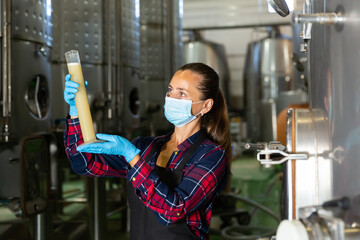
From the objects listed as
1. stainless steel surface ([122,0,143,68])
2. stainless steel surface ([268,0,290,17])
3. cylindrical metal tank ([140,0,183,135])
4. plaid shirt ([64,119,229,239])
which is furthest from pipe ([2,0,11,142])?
cylindrical metal tank ([140,0,183,135])

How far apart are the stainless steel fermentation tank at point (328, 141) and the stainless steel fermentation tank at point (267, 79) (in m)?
5.27

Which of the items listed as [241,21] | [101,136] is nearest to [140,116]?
[101,136]

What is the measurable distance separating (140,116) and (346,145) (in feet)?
8.39

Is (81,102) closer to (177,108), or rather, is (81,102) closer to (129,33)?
(177,108)

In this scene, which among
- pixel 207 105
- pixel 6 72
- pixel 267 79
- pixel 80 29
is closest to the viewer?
pixel 207 105

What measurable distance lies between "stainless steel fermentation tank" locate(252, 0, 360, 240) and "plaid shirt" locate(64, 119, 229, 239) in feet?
0.84

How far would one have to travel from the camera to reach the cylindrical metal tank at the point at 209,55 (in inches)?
270

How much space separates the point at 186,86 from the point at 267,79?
18.1 feet

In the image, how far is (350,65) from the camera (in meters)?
0.68

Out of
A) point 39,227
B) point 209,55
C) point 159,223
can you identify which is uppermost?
point 209,55

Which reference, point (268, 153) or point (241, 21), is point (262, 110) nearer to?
point (241, 21)

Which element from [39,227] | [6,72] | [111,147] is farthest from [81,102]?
[39,227]

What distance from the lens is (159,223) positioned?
3.78 ft

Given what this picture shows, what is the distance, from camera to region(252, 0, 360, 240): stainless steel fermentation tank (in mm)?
666
